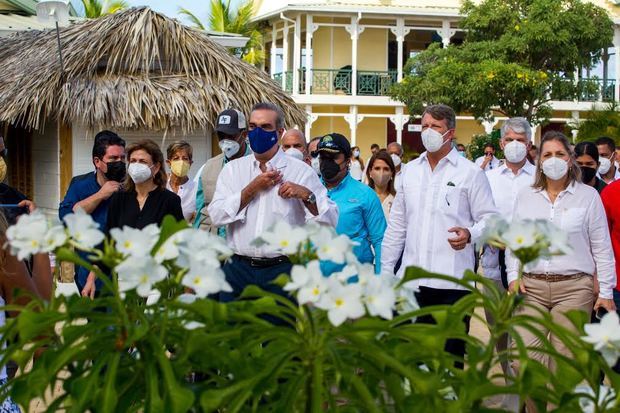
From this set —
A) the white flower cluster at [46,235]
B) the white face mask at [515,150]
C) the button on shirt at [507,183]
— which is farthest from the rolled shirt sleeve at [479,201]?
the white flower cluster at [46,235]

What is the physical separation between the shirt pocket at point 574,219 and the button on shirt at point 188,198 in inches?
136

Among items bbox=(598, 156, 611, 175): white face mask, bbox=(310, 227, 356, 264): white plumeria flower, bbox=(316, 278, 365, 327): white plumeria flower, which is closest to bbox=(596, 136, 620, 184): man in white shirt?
bbox=(598, 156, 611, 175): white face mask

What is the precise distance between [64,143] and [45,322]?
1614cm

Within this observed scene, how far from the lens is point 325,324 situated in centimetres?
231

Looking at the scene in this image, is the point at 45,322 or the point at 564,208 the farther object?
the point at 564,208

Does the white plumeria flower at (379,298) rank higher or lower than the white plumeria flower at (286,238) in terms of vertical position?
lower

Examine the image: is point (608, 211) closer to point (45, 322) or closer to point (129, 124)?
point (45, 322)

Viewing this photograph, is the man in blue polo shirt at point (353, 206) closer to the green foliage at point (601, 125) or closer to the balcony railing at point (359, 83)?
the green foliage at point (601, 125)

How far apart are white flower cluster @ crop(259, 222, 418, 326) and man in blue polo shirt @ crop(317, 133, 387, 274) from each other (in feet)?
17.3

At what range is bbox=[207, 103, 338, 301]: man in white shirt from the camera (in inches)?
247

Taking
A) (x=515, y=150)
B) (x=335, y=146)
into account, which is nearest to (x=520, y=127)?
(x=515, y=150)

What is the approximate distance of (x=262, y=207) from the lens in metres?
6.41

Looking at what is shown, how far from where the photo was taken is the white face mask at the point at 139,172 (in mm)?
7488

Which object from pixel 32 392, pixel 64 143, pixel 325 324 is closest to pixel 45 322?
pixel 32 392
